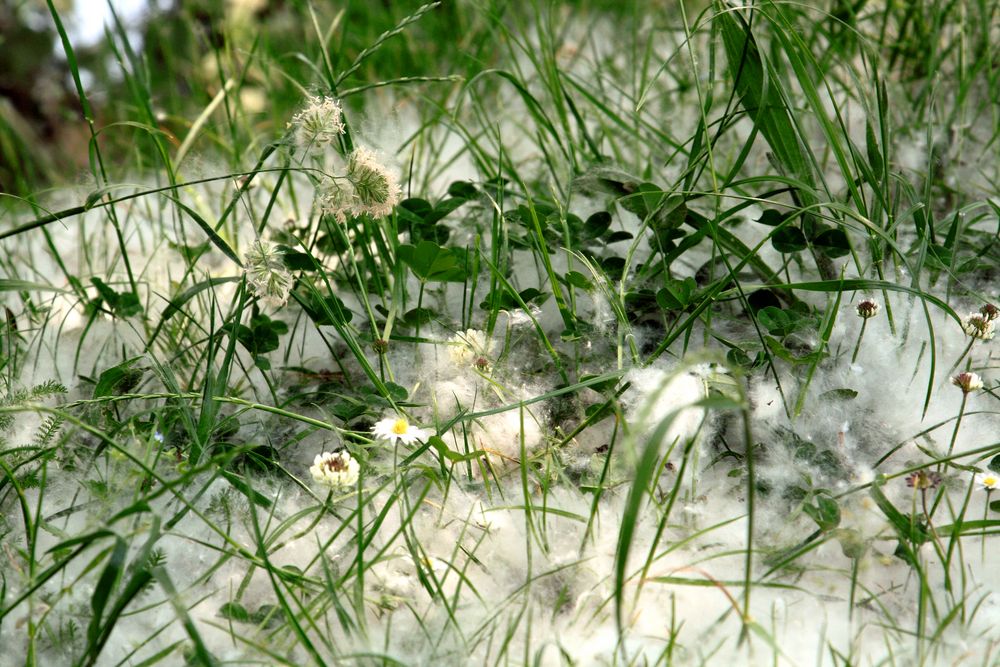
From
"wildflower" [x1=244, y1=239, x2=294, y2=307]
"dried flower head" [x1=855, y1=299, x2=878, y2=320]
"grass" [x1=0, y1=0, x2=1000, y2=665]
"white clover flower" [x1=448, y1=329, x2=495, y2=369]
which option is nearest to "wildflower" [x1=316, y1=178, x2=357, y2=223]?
"grass" [x1=0, y1=0, x2=1000, y2=665]

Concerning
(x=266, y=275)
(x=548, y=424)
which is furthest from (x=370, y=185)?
(x=548, y=424)

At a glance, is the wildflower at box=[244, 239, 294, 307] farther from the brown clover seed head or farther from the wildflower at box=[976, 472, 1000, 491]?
the wildflower at box=[976, 472, 1000, 491]

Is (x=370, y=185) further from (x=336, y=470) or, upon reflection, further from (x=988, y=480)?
(x=988, y=480)

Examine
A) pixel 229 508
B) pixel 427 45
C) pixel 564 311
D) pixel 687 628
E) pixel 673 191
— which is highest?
pixel 427 45

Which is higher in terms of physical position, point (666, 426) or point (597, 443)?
point (666, 426)

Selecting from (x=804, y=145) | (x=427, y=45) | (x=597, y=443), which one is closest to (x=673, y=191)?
(x=804, y=145)

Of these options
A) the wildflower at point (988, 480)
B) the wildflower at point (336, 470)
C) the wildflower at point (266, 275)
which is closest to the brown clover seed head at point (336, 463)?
the wildflower at point (336, 470)

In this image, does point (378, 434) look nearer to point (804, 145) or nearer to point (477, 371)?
point (477, 371)
